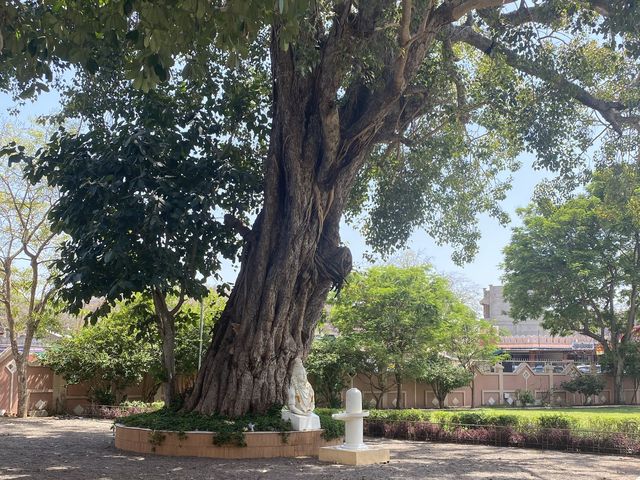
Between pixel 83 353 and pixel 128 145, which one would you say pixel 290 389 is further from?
pixel 83 353

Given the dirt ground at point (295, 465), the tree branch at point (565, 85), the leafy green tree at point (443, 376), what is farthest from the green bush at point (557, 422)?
the leafy green tree at point (443, 376)

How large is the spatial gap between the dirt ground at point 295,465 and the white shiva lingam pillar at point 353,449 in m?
0.22

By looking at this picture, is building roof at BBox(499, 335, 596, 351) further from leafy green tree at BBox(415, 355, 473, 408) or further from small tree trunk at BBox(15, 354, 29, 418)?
small tree trunk at BBox(15, 354, 29, 418)

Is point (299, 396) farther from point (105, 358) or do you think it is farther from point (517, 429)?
point (105, 358)

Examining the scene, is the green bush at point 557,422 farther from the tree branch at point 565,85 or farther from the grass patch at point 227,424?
the tree branch at point 565,85

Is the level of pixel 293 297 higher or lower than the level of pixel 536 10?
lower

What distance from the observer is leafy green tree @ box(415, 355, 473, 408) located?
26.9m

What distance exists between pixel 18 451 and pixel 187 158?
6004mm

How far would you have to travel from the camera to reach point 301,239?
42.6ft

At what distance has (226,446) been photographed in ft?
37.7

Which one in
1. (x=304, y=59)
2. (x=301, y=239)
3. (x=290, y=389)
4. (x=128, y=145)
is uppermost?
(x=304, y=59)

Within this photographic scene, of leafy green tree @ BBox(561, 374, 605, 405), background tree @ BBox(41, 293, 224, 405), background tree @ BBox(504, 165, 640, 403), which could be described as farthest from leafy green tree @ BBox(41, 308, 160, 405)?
leafy green tree @ BBox(561, 374, 605, 405)

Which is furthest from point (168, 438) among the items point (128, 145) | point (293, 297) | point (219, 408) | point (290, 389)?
point (128, 145)

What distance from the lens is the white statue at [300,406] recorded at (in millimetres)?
12164
